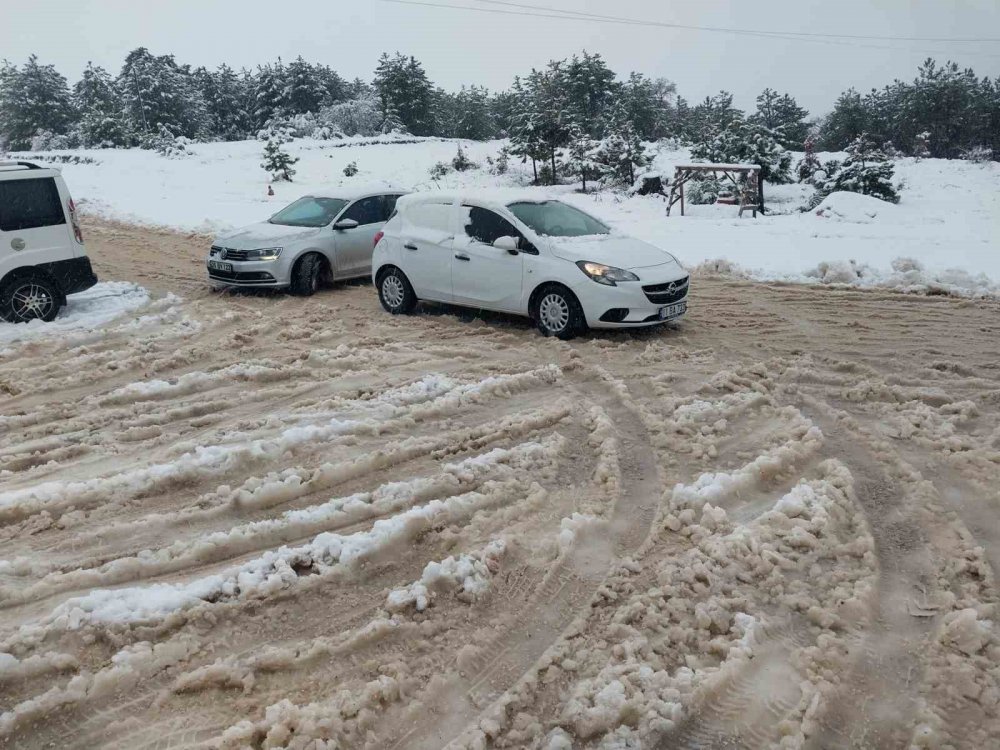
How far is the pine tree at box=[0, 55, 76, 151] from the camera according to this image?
191 feet

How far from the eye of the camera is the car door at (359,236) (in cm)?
1173

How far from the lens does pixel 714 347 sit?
8.00m

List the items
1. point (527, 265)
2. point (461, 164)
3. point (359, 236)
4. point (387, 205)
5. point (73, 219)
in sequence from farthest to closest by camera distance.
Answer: point (461, 164), point (387, 205), point (359, 236), point (73, 219), point (527, 265)

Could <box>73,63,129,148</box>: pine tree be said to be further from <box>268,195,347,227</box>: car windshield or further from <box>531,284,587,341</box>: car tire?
<box>531,284,587,341</box>: car tire

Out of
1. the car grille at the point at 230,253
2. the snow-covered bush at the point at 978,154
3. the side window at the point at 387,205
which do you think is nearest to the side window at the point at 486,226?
the side window at the point at 387,205

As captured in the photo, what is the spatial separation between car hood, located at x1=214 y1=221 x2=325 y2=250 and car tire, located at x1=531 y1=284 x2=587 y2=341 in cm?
460

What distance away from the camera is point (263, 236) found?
37.2ft

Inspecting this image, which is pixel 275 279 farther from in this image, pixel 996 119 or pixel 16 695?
pixel 996 119

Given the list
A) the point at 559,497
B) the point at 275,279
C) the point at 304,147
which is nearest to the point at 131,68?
the point at 304,147

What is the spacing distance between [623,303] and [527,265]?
1244 mm

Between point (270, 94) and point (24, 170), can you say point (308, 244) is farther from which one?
point (270, 94)

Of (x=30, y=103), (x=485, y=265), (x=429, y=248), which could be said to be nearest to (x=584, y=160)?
(x=429, y=248)

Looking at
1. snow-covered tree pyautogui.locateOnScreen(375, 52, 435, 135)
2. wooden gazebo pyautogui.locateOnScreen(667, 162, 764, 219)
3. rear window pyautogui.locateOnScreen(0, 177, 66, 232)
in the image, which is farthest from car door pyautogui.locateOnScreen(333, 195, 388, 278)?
snow-covered tree pyautogui.locateOnScreen(375, 52, 435, 135)

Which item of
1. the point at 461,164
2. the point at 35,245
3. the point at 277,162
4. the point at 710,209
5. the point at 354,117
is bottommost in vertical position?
the point at 710,209
